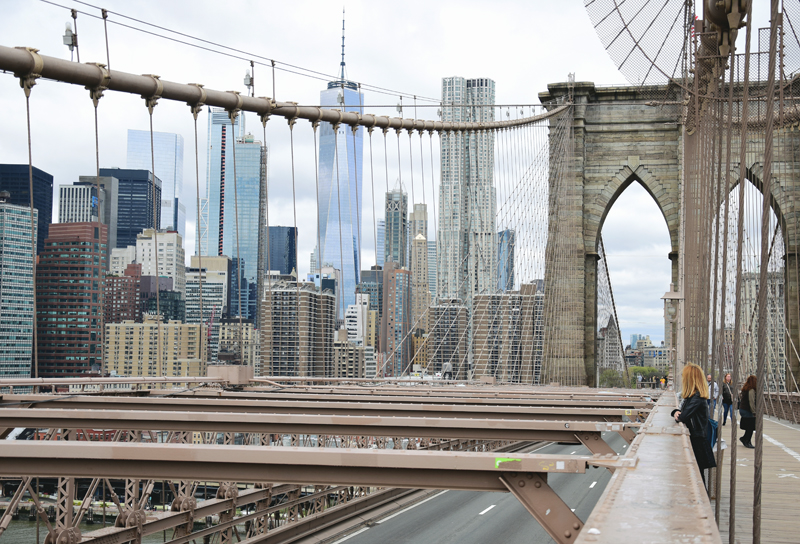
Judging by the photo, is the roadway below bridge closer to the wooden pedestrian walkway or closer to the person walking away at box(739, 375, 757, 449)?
the person walking away at box(739, 375, 757, 449)

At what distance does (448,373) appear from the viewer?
3316 centimetres

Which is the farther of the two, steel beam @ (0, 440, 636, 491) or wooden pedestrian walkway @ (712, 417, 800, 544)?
wooden pedestrian walkway @ (712, 417, 800, 544)

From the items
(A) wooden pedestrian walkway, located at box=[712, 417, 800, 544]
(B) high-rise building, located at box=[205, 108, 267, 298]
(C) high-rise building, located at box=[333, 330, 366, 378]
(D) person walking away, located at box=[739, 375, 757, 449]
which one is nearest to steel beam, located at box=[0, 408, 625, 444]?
(A) wooden pedestrian walkway, located at box=[712, 417, 800, 544]

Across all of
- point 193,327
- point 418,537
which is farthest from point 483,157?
point 418,537

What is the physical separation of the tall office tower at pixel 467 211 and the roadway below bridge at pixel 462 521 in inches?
400

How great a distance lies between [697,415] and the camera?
19.1ft

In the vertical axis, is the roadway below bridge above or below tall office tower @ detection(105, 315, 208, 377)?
below

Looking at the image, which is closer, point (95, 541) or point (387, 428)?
point (387, 428)

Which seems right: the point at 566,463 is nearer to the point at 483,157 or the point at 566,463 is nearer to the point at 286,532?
the point at 286,532

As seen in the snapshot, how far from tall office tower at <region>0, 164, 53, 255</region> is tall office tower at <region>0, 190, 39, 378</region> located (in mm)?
472

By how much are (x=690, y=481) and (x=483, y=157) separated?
68.3 m

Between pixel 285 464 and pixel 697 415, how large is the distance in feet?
10.6

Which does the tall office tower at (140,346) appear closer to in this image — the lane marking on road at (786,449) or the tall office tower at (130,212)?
the tall office tower at (130,212)

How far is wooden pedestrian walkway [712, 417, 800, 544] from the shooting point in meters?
7.25
